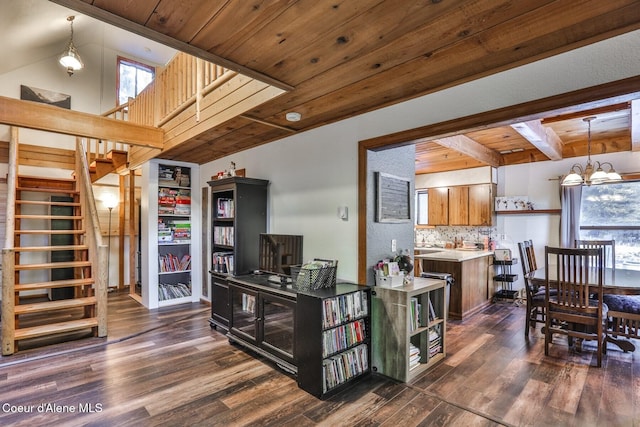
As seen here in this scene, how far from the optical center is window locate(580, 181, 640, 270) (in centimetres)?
490

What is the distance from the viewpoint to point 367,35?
1.79m

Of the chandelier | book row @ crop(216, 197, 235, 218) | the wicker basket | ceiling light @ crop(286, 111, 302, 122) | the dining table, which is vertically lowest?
the dining table

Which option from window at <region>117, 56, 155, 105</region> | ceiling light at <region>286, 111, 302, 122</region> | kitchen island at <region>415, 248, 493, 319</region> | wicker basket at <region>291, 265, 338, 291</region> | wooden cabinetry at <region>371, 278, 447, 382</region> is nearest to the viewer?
wooden cabinetry at <region>371, 278, 447, 382</region>

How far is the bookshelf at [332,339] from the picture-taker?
2.51 meters

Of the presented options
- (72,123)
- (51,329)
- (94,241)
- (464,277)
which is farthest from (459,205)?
(51,329)

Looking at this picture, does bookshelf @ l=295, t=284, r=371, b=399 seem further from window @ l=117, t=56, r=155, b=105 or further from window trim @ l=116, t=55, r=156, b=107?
window @ l=117, t=56, r=155, b=105

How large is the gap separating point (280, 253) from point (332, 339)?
121 centimetres

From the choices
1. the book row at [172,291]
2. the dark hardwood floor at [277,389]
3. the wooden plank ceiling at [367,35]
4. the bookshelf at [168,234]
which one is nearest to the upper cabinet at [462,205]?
the dark hardwood floor at [277,389]

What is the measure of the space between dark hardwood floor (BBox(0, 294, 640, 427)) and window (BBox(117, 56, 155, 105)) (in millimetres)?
5693

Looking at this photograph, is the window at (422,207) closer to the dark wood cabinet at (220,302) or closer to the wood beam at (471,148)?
the wood beam at (471,148)

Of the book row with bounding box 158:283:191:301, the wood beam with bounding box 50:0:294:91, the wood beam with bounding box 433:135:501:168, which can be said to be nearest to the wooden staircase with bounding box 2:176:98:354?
the book row with bounding box 158:283:191:301

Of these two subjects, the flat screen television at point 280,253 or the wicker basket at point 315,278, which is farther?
the flat screen television at point 280,253

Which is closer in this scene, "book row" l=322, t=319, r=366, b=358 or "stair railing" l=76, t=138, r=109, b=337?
"book row" l=322, t=319, r=366, b=358

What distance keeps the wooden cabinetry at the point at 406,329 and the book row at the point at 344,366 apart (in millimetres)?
170
